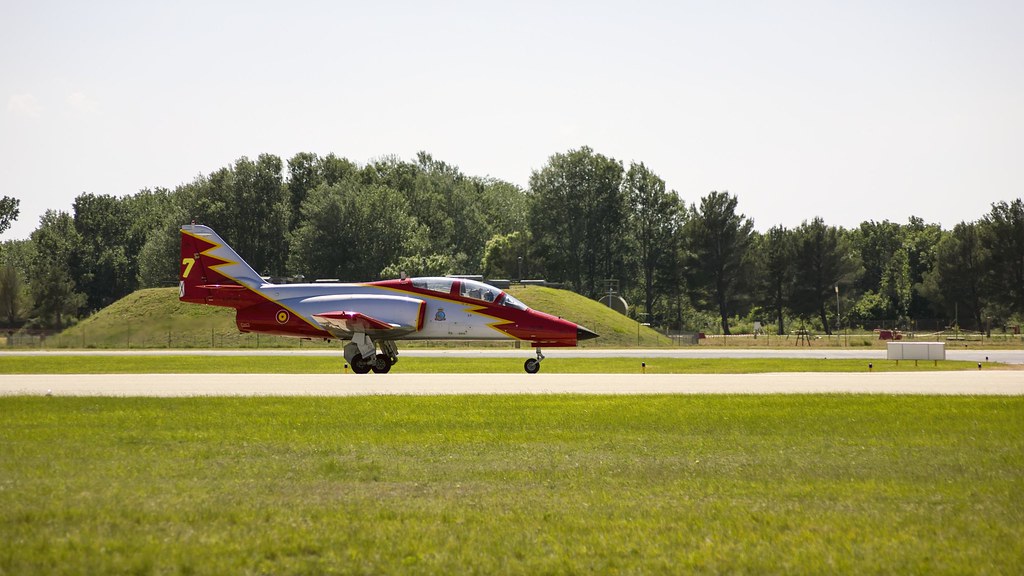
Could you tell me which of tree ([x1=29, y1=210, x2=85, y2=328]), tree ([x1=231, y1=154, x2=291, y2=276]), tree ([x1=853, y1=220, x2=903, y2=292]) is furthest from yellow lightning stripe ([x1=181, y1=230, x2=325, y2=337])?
tree ([x1=853, y1=220, x2=903, y2=292])

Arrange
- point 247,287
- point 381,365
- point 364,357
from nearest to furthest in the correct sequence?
point 364,357, point 381,365, point 247,287

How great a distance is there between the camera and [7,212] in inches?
3487

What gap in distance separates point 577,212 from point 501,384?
7571 cm

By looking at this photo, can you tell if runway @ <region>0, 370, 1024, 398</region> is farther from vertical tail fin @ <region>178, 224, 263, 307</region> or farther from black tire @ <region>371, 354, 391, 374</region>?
vertical tail fin @ <region>178, 224, 263, 307</region>

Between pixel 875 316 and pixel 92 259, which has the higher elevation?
pixel 92 259

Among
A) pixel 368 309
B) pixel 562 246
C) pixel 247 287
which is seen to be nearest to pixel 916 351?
pixel 368 309

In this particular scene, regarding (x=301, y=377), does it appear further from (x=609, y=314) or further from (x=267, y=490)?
(x=609, y=314)

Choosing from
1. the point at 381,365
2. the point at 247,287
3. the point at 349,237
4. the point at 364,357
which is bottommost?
the point at 381,365

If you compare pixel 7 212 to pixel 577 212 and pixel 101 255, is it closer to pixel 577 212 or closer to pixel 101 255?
pixel 101 255

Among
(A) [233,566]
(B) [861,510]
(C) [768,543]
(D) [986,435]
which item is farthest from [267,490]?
(D) [986,435]

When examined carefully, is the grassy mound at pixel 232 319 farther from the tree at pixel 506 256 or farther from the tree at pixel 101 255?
the tree at pixel 101 255

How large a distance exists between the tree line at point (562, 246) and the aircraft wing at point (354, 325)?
47.2 meters

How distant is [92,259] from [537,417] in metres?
99.6

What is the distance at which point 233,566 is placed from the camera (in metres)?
7.51
